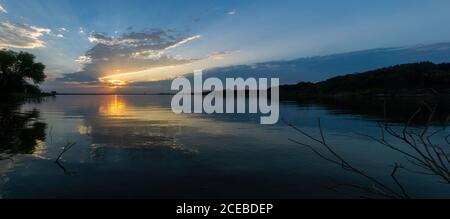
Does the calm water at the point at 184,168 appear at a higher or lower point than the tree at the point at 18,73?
lower

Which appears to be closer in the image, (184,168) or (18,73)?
(184,168)

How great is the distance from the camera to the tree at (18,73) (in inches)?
3521

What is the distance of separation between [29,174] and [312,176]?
38.4 feet

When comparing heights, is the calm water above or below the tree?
below

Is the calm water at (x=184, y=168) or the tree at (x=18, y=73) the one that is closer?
the calm water at (x=184, y=168)

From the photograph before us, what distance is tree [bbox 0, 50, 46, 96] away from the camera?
293 feet

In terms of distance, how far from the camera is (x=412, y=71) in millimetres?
148625

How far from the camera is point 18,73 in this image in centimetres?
9406

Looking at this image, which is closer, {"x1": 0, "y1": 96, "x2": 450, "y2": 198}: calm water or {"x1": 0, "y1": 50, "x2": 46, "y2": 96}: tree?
{"x1": 0, "y1": 96, "x2": 450, "y2": 198}: calm water
